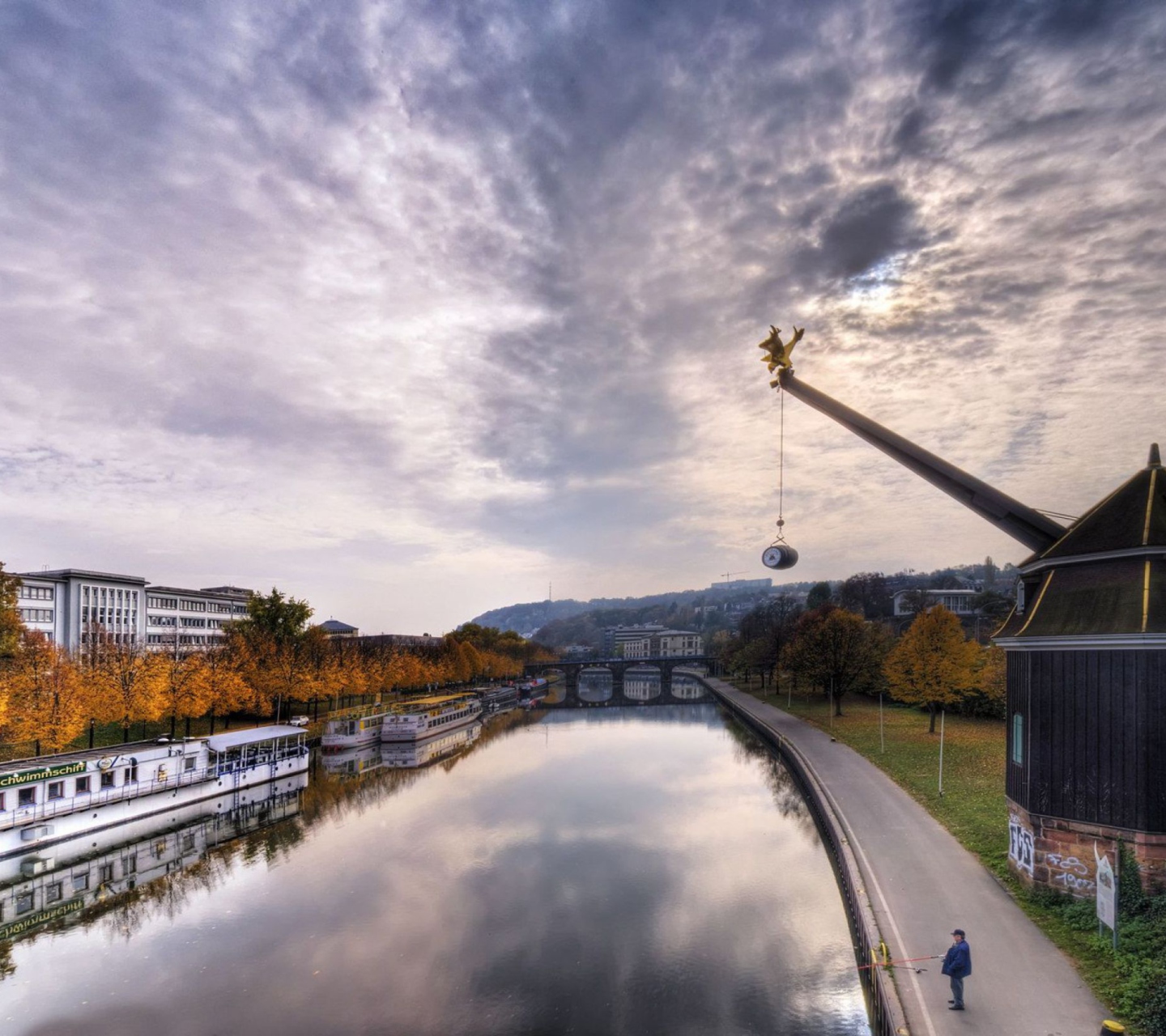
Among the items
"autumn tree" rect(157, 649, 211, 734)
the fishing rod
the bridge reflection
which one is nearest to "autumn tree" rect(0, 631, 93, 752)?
"autumn tree" rect(157, 649, 211, 734)

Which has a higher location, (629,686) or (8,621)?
(8,621)

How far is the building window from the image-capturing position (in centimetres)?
2094

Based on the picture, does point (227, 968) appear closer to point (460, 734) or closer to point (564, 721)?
point (460, 734)

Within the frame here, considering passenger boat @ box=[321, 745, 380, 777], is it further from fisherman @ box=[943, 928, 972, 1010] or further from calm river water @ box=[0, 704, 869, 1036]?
fisherman @ box=[943, 928, 972, 1010]

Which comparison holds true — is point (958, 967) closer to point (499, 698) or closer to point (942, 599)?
point (499, 698)

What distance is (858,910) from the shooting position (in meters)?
19.6

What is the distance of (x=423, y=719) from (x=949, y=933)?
48365 mm

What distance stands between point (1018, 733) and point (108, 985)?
2532 cm

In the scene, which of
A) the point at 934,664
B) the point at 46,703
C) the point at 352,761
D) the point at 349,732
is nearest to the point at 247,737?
the point at 46,703

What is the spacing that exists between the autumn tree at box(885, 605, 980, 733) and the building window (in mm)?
28574

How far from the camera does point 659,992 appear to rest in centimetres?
1800

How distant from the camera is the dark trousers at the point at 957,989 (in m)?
14.0

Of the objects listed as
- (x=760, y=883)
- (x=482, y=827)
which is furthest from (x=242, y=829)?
(x=760, y=883)

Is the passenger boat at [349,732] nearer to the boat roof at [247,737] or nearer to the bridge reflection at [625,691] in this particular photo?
the boat roof at [247,737]
